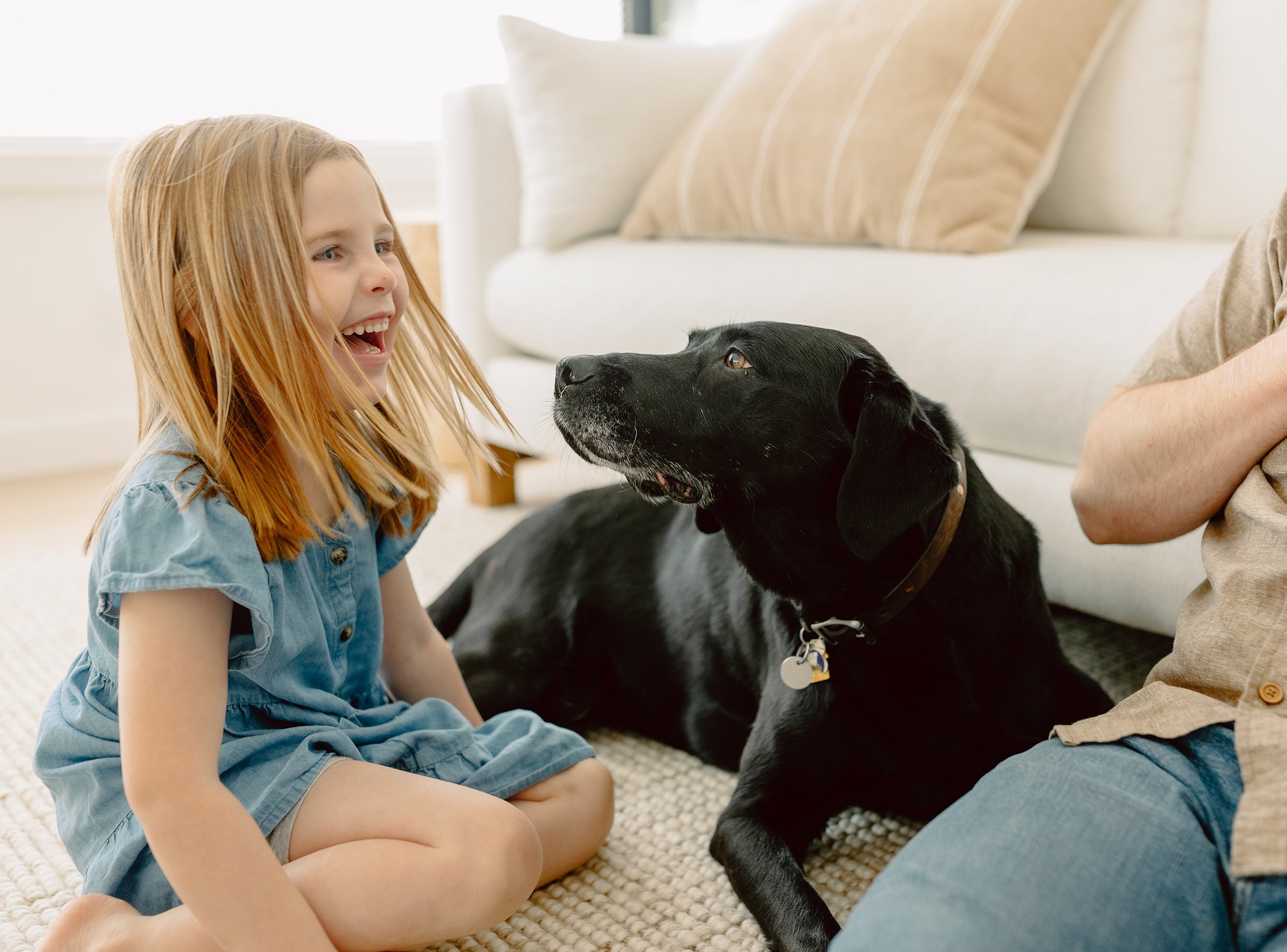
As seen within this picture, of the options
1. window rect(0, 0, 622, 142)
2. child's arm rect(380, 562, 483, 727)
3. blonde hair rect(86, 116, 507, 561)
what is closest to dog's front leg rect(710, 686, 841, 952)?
child's arm rect(380, 562, 483, 727)

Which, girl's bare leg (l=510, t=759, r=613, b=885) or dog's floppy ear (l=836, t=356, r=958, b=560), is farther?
girl's bare leg (l=510, t=759, r=613, b=885)

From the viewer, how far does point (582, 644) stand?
1503mm

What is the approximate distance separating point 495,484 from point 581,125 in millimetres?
860

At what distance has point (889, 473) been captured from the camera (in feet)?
3.17

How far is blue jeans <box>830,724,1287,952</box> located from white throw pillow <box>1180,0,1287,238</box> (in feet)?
4.73

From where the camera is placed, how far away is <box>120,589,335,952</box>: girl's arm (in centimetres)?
83

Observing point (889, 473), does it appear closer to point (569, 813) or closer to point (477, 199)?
point (569, 813)

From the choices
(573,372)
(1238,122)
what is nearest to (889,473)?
(573,372)

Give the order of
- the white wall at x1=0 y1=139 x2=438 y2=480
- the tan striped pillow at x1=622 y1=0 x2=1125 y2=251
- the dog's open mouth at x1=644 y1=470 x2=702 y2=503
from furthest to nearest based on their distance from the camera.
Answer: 1. the white wall at x1=0 y1=139 x2=438 y2=480
2. the tan striped pillow at x1=622 y1=0 x2=1125 y2=251
3. the dog's open mouth at x1=644 y1=470 x2=702 y2=503

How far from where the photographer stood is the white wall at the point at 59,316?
2.90 m

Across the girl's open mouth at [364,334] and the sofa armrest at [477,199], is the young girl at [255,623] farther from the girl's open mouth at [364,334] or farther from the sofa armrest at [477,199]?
the sofa armrest at [477,199]

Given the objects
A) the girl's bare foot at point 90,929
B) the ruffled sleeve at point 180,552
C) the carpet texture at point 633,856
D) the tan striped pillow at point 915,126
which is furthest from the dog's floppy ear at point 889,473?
the tan striped pillow at point 915,126

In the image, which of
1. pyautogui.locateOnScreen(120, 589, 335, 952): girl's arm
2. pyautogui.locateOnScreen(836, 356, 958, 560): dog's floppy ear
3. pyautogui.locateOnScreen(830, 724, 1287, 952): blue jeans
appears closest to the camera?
pyautogui.locateOnScreen(830, 724, 1287, 952): blue jeans

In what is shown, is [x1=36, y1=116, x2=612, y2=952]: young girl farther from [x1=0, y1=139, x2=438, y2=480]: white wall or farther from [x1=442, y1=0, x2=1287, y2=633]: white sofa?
[x1=0, y1=139, x2=438, y2=480]: white wall
